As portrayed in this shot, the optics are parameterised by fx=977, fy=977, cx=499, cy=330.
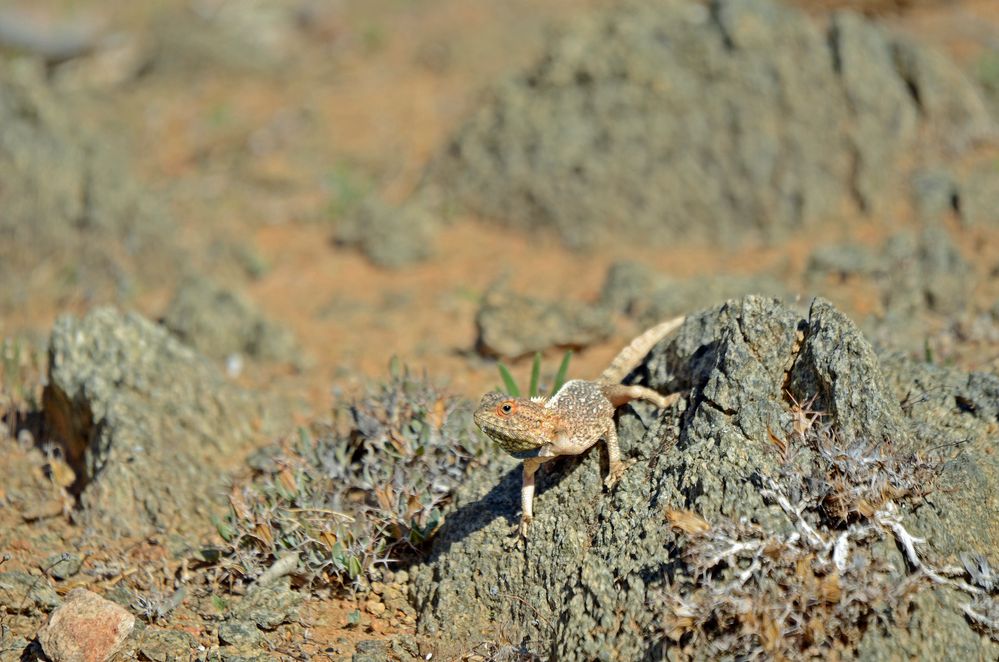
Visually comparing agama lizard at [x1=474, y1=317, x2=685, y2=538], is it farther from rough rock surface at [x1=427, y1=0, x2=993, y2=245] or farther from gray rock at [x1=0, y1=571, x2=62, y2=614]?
rough rock surface at [x1=427, y1=0, x2=993, y2=245]

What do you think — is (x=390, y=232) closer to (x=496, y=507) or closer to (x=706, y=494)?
(x=496, y=507)

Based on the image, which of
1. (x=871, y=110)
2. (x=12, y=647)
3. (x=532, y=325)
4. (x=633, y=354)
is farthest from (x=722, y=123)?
(x=12, y=647)

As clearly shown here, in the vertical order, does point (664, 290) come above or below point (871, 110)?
below

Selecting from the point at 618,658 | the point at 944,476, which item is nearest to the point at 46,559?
the point at 618,658

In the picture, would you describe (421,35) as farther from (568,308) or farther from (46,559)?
(46,559)

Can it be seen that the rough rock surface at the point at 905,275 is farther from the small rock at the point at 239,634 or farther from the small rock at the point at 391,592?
the small rock at the point at 239,634
